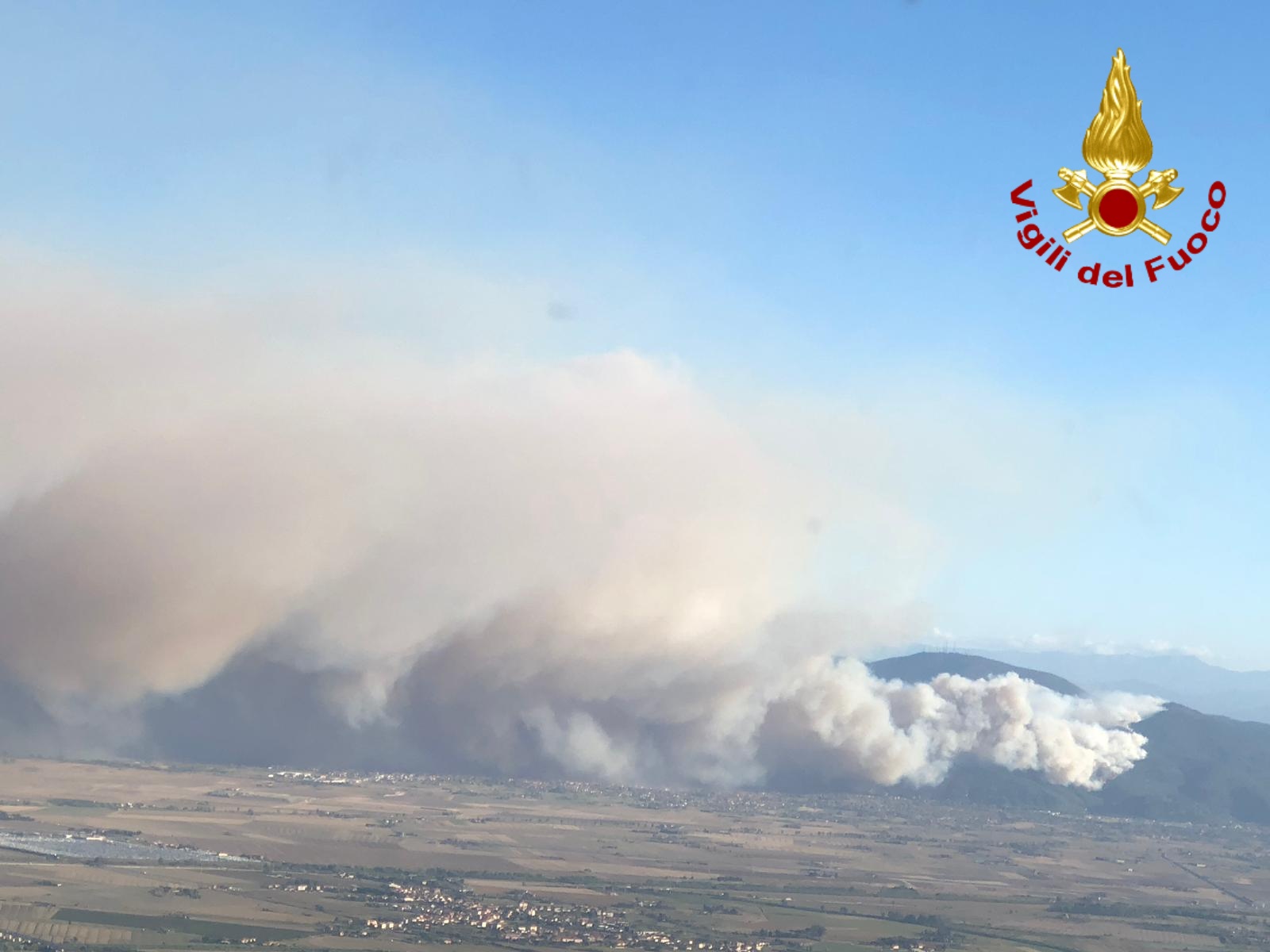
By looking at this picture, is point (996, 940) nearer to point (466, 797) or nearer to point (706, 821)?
point (706, 821)

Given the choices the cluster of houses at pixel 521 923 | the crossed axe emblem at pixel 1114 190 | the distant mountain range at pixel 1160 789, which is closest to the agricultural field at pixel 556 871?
the cluster of houses at pixel 521 923

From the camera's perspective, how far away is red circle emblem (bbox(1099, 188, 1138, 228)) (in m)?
33.2

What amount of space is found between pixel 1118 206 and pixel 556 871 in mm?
77813

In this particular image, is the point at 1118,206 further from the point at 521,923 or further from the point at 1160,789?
the point at 1160,789

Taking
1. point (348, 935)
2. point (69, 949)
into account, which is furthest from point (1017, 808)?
point (69, 949)

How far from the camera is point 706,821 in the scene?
136 metres

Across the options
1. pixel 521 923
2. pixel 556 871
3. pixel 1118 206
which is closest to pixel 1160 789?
pixel 556 871

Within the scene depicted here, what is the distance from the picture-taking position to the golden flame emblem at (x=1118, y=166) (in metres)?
33.1

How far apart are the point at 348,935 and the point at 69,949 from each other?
566 inches

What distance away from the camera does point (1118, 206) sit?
109 feet

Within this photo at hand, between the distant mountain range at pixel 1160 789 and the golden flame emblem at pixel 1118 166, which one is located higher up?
the golden flame emblem at pixel 1118 166

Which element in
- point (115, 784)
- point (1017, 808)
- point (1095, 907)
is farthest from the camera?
point (1017, 808)

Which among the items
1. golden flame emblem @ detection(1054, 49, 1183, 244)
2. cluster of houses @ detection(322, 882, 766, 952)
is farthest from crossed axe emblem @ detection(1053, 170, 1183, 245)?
cluster of houses @ detection(322, 882, 766, 952)

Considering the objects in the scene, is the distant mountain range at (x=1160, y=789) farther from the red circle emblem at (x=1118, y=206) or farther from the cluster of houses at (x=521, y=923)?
the red circle emblem at (x=1118, y=206)
